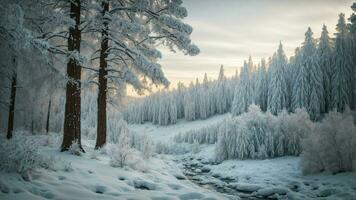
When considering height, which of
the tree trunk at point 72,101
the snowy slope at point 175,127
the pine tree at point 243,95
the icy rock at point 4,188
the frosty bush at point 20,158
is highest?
the pine tree at point 243,95

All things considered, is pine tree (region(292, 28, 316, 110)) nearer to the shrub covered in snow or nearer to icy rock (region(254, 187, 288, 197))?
the shrub covered in snow

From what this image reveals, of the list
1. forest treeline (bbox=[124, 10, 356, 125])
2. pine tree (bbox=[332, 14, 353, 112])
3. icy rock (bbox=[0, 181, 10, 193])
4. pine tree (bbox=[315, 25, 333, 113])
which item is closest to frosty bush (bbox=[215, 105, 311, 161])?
forest treeline (bbox=[124, 10, 356, 125])

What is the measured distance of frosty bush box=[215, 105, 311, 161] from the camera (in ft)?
86.2

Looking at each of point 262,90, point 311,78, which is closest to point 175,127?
point 262,90

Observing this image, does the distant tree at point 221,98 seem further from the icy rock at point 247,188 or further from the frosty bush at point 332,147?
the icy rock at point 247,188

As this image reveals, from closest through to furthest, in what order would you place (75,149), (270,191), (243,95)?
(75,149) < (270,191) < (243,95)

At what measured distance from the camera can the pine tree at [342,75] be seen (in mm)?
48250

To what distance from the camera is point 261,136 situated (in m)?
27.9

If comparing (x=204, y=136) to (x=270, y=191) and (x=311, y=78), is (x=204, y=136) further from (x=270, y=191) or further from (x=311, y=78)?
(x=270, y=191)

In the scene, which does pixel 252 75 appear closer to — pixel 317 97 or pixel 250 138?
pixel 317 97

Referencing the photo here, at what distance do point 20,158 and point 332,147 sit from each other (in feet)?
54.4

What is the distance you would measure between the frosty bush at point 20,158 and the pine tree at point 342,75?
166ft

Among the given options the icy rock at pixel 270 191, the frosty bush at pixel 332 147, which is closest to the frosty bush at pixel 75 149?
the icy rock at pixel 270 191

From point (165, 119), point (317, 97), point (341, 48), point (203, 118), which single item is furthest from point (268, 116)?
point (165, 119)
